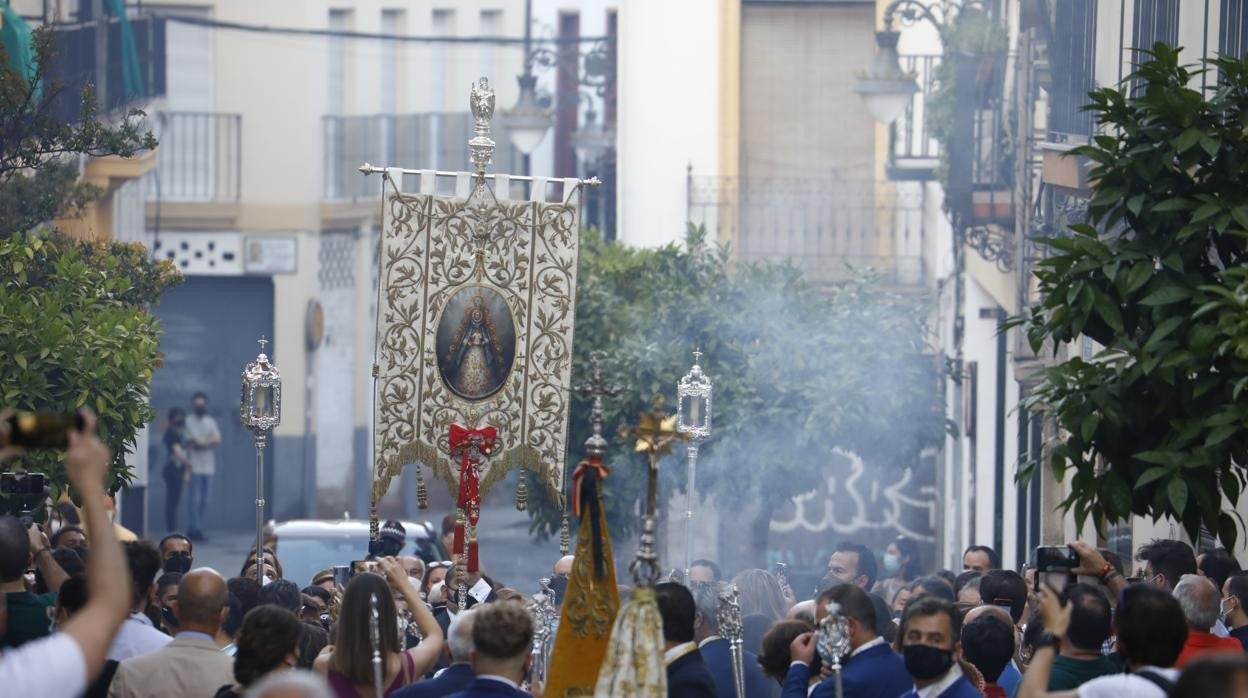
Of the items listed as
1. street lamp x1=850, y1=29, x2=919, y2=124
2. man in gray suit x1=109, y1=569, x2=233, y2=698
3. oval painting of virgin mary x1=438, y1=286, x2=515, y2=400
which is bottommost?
man in gray suit x1=109, y1=569, x2=233, y2=698

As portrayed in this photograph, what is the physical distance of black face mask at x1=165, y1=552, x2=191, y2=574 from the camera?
11.9 meters

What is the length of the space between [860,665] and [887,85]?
1145 centimetres

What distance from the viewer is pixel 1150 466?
7.44m

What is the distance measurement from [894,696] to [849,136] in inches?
749

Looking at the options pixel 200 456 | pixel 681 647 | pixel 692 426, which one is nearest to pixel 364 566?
pixel 681 647

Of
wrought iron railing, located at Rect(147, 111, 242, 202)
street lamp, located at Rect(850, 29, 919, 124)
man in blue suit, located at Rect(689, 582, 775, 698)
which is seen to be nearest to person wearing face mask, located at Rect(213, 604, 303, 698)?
man in blue suit, located at Rect(689, 582, 775, 698)

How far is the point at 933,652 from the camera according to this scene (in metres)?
7.18

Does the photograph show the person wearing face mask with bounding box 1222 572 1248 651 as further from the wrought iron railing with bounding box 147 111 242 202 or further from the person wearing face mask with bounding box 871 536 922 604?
the wrought iron railing with bounding box 147 111 242 202

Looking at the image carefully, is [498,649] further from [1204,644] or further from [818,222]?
[818,222]

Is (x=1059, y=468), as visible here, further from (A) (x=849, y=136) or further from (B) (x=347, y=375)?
(B) (x=347, y=375)

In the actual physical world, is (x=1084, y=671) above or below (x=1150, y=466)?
below

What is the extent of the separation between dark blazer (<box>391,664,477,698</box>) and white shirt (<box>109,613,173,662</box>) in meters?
1.05

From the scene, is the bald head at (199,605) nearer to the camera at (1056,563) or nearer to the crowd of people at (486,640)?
the crowd of people at (486,640)

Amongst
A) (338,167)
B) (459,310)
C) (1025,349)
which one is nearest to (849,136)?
(338,167)
